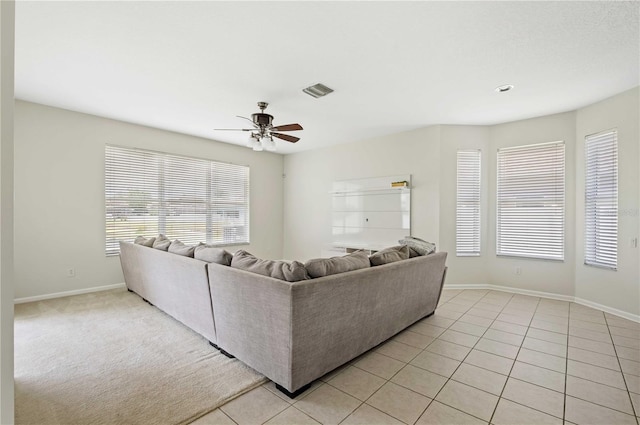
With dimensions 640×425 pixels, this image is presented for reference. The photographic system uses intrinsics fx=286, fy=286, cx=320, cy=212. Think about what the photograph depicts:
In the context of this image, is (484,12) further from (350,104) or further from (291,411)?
(291,411)

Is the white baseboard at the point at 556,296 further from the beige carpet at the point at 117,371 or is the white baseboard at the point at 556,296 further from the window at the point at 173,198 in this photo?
the window at the point at 173,198

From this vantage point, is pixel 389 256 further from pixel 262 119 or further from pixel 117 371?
pixel 117 371

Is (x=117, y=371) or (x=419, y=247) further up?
(x=419, y=247)

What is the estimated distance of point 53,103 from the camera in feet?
12.8

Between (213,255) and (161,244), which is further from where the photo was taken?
(161,244)

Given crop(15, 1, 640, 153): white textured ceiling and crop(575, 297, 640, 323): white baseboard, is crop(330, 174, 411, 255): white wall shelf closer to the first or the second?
crop(15, 1, 640, 153): white textured ceiling

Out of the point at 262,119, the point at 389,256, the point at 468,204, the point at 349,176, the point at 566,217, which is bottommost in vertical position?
the point at 389,256

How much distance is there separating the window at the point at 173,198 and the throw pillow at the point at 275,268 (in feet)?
Result: 11.1

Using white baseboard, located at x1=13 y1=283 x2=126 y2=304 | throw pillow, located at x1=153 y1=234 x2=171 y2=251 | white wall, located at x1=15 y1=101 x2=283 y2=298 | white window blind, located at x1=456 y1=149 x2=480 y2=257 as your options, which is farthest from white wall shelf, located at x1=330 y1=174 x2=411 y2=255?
white baseboard, located at x1=13 y1=283 x2=126 y2=304

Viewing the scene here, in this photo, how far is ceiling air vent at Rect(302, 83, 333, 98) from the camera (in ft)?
10.8

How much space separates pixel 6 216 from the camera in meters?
1.01

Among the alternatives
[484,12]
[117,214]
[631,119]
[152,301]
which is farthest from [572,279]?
[117,214]

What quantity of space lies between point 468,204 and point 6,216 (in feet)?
17.3

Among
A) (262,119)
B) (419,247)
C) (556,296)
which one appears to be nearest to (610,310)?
(556,296)
